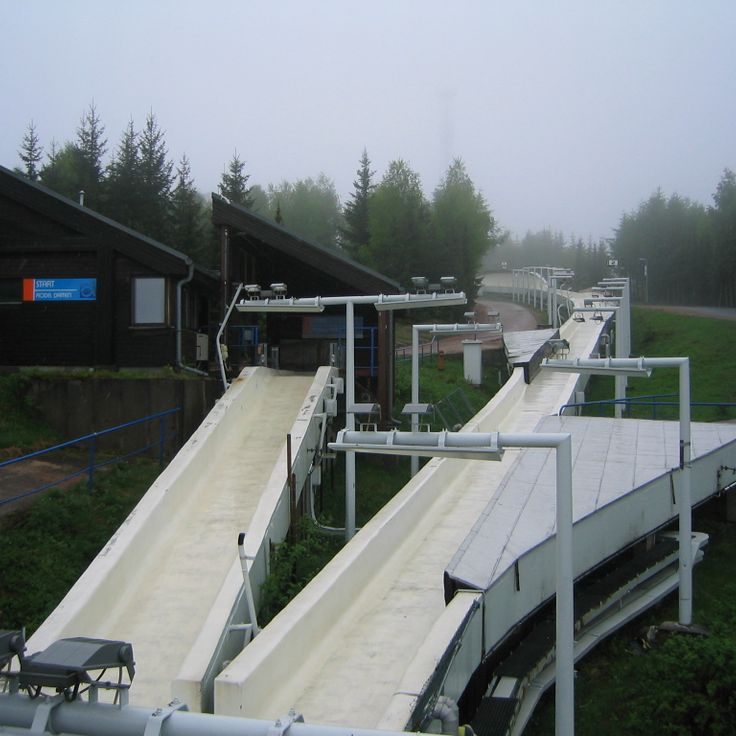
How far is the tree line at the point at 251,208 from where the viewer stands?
142 ft

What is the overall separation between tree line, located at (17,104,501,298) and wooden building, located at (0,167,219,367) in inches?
840

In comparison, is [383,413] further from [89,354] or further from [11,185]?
[11,185]

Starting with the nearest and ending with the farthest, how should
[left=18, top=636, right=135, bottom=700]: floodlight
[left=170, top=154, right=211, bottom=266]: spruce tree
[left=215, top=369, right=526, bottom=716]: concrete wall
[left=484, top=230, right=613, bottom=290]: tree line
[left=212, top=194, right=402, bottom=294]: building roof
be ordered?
[left=18, top=636, right=135, bottom=700]: floodlight, [left=215, top=369, right=526, bottom=716]: concrete wall, [left=212, top=194, right=402, bottom=294]: building roof, [left=170, top=154, right=211, bottom=266]: spruce tree, [left=484, top=230, right=613, bottom=290]: tree line

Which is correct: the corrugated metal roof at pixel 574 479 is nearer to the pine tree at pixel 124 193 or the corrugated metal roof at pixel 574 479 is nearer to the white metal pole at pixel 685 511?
the white metal pole at pixel 685 511

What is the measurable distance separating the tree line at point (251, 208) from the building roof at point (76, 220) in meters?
21.3

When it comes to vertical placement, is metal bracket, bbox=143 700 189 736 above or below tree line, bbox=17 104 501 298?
below

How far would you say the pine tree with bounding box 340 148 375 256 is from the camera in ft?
166

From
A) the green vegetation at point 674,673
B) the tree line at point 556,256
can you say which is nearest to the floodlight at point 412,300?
the green vegetation at point 674,673

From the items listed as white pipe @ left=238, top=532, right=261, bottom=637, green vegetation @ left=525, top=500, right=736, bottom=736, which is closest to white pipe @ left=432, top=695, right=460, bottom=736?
green vegetation @ left=525, top=500, right=736, bottom=736

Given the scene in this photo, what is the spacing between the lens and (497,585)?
29.7ft

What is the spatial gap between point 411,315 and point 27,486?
101ft

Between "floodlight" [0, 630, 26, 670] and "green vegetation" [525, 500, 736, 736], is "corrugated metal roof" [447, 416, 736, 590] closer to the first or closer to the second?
"green vegetation" [525, 500, 736, 736]

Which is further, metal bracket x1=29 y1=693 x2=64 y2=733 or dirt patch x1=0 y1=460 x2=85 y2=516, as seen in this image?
dirt patch x1=0 y1=460 x2=85 y2=516

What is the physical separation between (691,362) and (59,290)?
20.7 m
